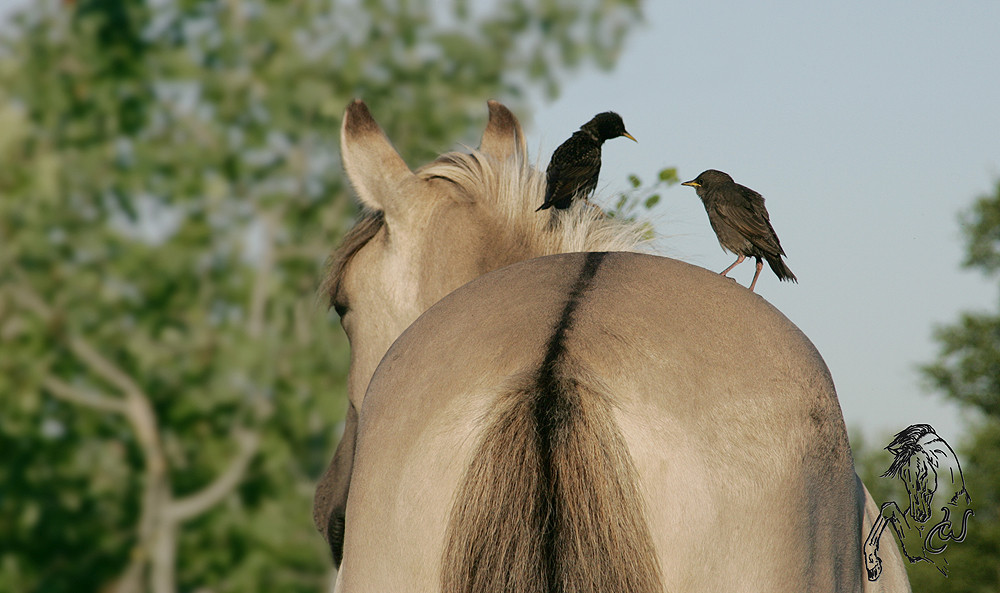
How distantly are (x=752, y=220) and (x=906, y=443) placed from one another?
0.71 meters

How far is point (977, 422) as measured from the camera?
1056 centimetres

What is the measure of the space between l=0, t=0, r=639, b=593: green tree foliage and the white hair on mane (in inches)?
119

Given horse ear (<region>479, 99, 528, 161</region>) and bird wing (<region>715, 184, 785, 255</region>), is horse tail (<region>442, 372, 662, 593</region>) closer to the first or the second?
bird wing (<region>715, 184, 785, 255</region>)

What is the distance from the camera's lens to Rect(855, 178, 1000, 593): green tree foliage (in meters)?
8.47

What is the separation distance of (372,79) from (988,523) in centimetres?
734

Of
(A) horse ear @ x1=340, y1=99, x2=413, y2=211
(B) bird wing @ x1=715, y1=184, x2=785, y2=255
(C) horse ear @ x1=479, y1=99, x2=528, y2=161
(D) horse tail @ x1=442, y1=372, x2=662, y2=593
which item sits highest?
(C) horse ear @ x1=479, y1=99, x2=528, y2=161

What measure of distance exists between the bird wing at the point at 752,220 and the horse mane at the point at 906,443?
616mm

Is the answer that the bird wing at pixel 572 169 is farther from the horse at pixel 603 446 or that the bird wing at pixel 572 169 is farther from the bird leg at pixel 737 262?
the horse at pixel 603 446

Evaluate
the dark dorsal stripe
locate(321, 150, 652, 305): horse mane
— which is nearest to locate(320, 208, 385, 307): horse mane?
locate(321, 150, 652, 305): horse mane

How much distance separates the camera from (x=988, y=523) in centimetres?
862

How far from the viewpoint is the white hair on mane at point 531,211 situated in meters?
2.35

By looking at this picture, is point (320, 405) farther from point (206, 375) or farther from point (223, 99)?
point (223, 99)

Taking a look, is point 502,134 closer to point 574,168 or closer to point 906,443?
point 574,168

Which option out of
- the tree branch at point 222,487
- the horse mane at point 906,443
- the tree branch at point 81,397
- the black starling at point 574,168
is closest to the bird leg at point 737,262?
the black starling at point 574,168
